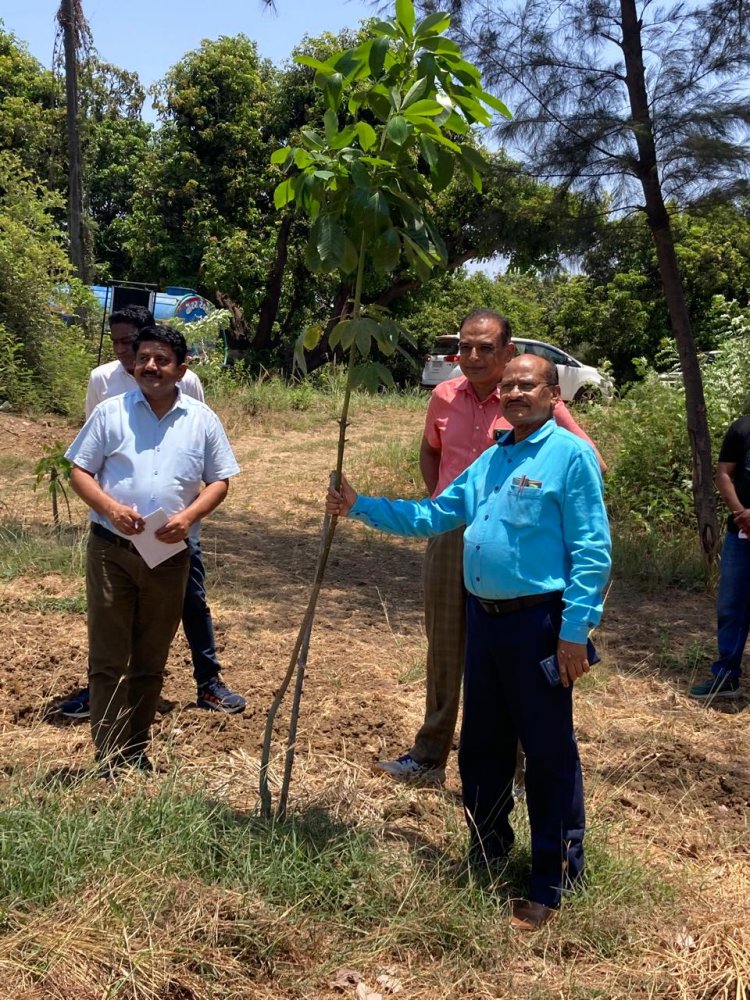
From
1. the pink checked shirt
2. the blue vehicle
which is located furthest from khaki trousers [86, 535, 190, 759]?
the blue vehicle

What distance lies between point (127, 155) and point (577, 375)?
1492 centimetres

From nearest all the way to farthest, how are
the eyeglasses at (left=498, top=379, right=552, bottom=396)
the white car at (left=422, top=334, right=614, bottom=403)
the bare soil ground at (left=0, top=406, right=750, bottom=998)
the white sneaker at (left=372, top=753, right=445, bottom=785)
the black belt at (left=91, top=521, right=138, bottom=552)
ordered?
the eyeglasses at (left=498, top=379, right=552, bottom=396) → the bare soil ground at (left=0, top=406, right=750, bottom=998) → the black belt at (left=91, top=521, right=138, bottom=552) → the white sneaker at (left=372, top=753, right=445, bottom=785) → the white car at (left=422, top=334, right=614, bottom=403)

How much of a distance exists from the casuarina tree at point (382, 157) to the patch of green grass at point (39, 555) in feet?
13.5

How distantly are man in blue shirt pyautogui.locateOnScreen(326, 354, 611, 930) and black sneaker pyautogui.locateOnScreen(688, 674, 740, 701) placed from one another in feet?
7.98

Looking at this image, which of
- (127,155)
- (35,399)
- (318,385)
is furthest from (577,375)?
(127,155)

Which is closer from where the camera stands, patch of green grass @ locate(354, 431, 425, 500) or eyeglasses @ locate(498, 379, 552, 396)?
eyeglasses @ locate(498, 379, 552, 396)

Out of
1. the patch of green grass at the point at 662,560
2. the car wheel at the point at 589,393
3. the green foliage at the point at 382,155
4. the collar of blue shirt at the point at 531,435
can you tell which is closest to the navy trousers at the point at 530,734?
the collar of blue shirt at the point at 531,435

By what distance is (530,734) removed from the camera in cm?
303

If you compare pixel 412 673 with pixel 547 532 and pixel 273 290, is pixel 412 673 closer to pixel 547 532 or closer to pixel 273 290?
pixel 547 532

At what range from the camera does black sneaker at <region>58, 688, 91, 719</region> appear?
4.66 metres

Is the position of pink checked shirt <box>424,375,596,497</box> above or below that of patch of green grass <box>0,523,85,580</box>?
above

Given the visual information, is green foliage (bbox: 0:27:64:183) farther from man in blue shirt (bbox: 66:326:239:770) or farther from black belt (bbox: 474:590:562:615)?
black belt (bbox: 474:590:562:615)

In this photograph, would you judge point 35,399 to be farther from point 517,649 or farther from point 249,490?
point 517,649

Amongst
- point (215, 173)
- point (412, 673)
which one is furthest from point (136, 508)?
point (215, 173)
